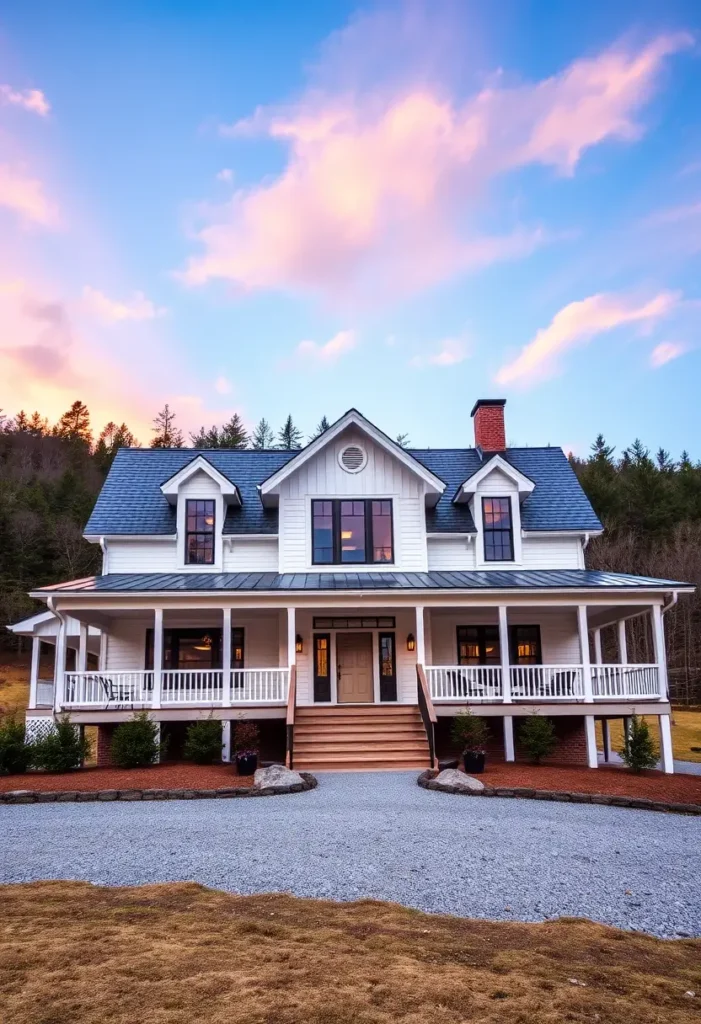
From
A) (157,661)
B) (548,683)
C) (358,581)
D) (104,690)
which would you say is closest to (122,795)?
(157,661)

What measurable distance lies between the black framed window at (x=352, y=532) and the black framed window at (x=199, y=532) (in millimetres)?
3091

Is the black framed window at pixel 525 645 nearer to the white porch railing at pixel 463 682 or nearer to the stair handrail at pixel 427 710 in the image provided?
the white porch railing at pixel 463 682

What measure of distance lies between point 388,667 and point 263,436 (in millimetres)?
53366

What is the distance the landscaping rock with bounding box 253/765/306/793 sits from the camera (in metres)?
12.9

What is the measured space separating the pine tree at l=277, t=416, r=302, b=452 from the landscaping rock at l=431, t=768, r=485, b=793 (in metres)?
59.5

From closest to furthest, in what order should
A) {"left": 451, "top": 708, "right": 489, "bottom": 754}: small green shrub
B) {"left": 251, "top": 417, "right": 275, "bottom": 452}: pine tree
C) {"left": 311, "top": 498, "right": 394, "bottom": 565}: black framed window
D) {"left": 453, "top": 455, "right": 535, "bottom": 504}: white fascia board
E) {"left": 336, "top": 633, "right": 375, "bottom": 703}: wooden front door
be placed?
{"left": 451, "top": 708, "right": 489, "bottom": 754}: small green shrub, {"left": 336, "top": 633, "right": 375, "bottom": 703}: wooden front door, {"left": 311, "top": 498, "right": 394, "bottom": 565}: black framed window, {"left": 453, "top": 455, "right": 535, "bottom": 504}: white fascia board, {"left": 251, "top": 417, "right": 275, "bottom": 452}: pine tree

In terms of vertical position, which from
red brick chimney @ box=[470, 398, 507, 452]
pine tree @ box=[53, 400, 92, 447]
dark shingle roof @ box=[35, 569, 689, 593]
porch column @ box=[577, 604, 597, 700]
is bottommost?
porch column @ box=[577, 604, 597, 700]

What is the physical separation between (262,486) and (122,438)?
5607cm

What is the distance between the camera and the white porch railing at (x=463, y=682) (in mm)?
17781

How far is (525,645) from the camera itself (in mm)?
20875

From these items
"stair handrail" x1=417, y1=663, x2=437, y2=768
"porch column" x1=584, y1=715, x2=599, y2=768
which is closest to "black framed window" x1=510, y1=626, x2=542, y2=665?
"porch column" x1=584, y1=715, x2=599, y2=768

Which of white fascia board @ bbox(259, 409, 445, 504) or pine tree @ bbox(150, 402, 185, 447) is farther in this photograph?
pine tree @ bbox(150, 402, 185, 447)

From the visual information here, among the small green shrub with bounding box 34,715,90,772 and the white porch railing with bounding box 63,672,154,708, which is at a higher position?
the white porch railing with bounding box 63,672,154,708

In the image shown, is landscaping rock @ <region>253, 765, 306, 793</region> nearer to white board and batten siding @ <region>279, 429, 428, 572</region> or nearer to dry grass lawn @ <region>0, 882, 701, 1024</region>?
dry grass lawn @ <region>0, 882, 701, 1024</region>
